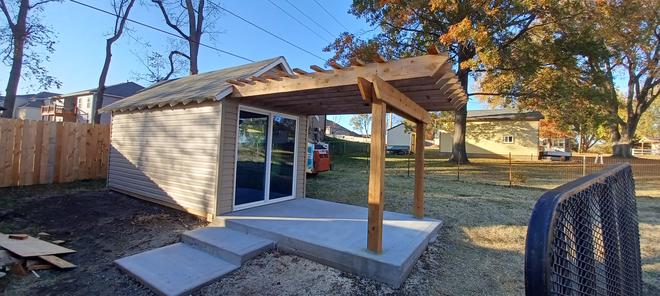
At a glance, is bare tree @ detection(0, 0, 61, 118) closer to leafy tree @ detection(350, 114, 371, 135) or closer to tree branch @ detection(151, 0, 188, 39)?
tree branch @ detection(151, 0, 188, 39)

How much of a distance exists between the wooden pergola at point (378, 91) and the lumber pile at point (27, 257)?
3061mm

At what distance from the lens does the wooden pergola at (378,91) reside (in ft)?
10.9

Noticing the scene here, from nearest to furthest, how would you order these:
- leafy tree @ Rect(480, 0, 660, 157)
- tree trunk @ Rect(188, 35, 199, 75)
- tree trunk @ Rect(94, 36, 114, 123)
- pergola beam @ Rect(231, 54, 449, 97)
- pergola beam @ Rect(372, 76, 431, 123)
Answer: pergola beam @ Rect(231, 54, 449, 97) → pergola beam @ Rect(372, 76, 431, 123) → leafy tree @ Rect(480, 0, 660, 157) → tree trunk @ Rect(94, 36, 114, 123) → tree trunk @ Rect(188, 35, 199, 75)

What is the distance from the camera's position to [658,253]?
4.58m

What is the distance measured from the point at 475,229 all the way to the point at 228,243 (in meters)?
4.11

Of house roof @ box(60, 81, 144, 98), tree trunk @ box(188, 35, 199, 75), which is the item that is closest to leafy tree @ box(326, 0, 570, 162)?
tree trunk @ box(188, 35, 199, 75)

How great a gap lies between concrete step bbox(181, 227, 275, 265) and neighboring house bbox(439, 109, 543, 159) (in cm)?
2191

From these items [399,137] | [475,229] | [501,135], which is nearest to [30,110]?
[399,137]

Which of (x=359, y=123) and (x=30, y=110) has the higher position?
(x=359, y=123)

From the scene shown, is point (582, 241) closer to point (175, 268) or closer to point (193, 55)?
point (175, 268)

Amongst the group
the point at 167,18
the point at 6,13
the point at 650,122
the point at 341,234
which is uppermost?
the point at 167,18

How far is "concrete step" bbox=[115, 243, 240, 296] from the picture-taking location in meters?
3.19

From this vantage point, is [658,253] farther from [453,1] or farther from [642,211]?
[453,1]

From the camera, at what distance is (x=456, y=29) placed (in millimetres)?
11703
